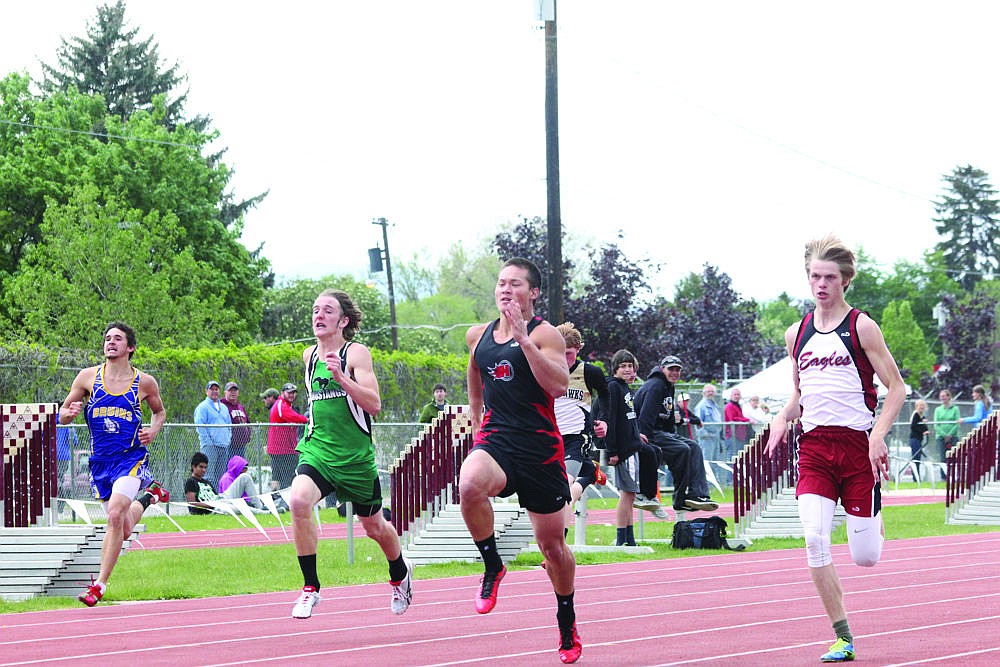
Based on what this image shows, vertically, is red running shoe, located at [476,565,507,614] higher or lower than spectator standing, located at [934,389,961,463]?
lower

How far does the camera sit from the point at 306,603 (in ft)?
28.9

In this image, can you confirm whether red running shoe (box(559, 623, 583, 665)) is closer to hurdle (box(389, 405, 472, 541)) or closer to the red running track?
the red running track

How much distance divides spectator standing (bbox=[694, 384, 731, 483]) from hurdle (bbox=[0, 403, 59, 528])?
54.3ft

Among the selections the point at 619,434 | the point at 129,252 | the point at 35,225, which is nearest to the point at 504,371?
the point at 619,434

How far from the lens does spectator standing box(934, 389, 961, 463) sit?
32.5 m

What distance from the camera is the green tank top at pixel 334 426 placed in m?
9.45

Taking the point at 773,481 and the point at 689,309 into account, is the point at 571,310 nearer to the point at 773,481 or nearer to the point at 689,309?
the point at 689,309

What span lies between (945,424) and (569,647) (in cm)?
2730

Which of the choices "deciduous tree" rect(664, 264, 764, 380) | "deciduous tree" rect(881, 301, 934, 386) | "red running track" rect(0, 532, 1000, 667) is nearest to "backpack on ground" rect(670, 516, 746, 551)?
"red running track" rect(0, 532, 1000, 667)

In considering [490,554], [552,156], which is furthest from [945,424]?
[490,554]

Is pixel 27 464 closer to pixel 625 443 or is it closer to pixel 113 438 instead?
pixel 113 438

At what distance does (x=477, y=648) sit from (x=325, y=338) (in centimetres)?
227

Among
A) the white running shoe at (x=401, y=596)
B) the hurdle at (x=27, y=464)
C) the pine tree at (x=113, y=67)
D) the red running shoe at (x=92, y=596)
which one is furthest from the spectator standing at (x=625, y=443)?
the pine tree at (x=113, y=67)

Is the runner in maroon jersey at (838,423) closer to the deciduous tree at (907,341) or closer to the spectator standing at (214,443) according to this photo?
the spectator standing at (214,443)
